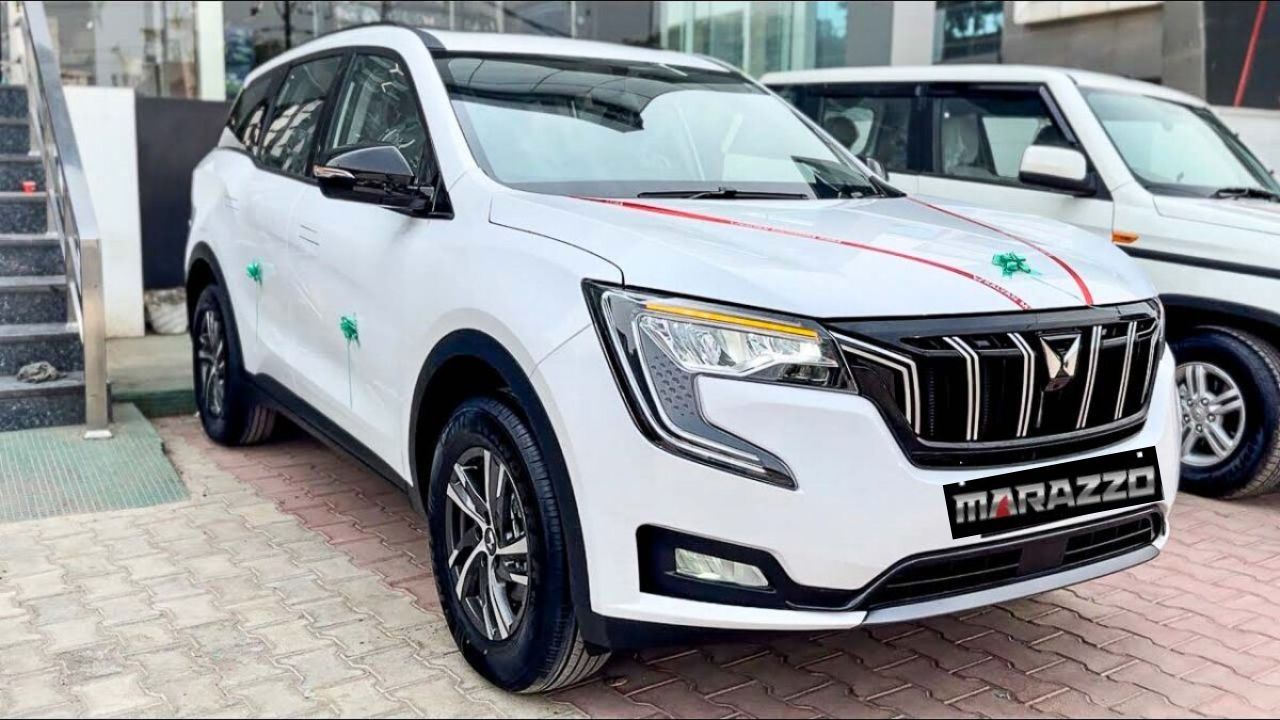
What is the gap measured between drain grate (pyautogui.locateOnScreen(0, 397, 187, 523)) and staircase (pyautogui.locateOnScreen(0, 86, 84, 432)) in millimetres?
124

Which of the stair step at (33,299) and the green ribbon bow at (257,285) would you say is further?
the stair step at (33,299)

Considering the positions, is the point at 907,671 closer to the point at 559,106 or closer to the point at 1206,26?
the point at 559,106

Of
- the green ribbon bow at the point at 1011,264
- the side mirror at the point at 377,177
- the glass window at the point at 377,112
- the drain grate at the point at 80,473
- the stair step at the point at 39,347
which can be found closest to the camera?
the green ribbon bow at the point at 1011,264

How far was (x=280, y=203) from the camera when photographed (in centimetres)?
473

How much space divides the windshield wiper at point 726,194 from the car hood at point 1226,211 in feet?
7.78

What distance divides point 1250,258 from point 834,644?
280 centimetres

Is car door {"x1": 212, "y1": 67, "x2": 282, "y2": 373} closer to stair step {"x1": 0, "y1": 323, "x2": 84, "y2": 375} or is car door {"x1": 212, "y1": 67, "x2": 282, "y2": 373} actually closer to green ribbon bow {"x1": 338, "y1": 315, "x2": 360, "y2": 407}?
green ribbon bow {"x1": 338, "y1": 315, "x2": 360, "y2": 407}

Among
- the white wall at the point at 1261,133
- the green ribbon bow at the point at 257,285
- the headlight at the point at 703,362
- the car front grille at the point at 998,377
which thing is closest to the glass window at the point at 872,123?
the white wall at the point at 1261,133

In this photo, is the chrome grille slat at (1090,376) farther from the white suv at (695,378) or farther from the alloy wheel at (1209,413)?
the alloy wheel at (1209,413)

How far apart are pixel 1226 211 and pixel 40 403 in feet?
18.5

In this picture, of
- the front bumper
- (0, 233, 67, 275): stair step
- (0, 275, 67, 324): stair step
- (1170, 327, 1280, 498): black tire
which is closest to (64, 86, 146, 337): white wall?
(0, 233, 67, 275): stair step

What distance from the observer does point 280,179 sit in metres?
4.86

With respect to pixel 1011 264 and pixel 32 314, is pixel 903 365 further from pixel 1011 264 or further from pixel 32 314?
pixel 32 314

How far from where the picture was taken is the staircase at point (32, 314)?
5.84 meters
